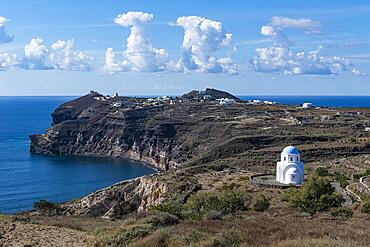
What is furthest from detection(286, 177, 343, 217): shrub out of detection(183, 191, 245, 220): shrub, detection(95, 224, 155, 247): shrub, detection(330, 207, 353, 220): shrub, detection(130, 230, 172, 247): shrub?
detection(130, 230, 172, 247): shrub

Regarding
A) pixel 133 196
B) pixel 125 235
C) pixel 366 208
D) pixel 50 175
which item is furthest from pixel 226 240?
pixel 50 175

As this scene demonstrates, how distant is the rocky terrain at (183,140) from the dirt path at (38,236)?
2032 cm

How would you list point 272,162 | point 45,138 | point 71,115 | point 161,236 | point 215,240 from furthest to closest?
point 71,115, point 45,138, point 272,162, point 161,236, point 215,240

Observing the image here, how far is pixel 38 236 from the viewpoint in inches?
874

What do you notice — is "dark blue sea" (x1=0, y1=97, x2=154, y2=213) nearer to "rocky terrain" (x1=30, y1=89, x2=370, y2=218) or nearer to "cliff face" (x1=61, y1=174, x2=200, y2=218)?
"rocky terrain" (x1=30, y1=89, x2=370, y2=218)

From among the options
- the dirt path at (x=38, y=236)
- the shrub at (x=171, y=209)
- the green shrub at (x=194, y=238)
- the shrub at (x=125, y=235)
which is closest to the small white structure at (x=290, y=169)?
the shrub at (x=171, y=209)

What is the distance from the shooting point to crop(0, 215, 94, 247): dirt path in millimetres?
20750

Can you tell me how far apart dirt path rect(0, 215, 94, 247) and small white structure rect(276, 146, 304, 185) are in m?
34.7

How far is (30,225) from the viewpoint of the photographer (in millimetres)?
24688

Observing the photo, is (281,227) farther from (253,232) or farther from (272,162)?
(272,162)

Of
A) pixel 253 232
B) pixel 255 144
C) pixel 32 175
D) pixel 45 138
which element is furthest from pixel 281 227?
pixel 45 138

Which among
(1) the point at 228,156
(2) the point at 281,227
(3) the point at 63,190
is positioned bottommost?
(3) the point at 63,190

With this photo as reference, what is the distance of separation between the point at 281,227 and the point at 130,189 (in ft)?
154

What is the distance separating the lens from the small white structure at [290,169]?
53.8 meters
